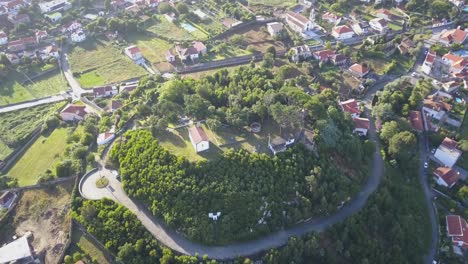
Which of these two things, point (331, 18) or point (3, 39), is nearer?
point (3, 39)

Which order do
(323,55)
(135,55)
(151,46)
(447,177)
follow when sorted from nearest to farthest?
(447,177)
(323,55)
(135,55)
(151,46)

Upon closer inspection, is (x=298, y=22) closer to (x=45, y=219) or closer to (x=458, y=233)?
(x=458, y=233)

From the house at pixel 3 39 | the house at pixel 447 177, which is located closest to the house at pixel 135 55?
the house at pixel 3 39

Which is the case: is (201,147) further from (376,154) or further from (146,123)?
(376,154)

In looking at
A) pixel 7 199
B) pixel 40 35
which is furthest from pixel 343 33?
pixel 7 199

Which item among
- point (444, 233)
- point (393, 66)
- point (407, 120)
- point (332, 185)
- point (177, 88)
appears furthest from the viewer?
point (393, 66)

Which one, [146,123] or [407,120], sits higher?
[146,123]

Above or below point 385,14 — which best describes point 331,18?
below

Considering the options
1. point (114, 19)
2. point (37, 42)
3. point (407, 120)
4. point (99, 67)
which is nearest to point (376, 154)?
point (407, 120)
